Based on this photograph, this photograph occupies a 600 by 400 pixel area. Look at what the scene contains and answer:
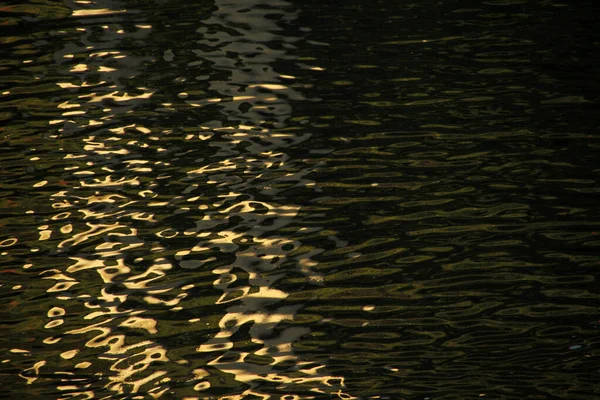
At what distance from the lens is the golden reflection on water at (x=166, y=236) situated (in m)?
2.17

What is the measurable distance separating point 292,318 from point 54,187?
115cm

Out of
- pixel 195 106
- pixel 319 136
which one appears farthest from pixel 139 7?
pixel 319 136

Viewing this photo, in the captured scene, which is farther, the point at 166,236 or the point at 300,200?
the point at 300,200

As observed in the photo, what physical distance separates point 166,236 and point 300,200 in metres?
0.50

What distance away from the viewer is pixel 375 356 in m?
2.20

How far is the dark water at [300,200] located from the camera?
2193mm

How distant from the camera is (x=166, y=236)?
2.72 metres

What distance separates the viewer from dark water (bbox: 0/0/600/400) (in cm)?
219

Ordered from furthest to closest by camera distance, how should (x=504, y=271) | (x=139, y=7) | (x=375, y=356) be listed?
(x=139, y=7)
(x=504, y=271)
(x=375, y=356)

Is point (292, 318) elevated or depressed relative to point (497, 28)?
depressed

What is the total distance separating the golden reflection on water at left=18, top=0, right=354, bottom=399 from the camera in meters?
2.17

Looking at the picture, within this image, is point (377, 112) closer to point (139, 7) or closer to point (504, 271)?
point (504, 271)

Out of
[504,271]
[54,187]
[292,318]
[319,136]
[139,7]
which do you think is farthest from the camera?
[139,7]

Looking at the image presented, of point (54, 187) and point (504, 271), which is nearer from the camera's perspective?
point (504, 271)
